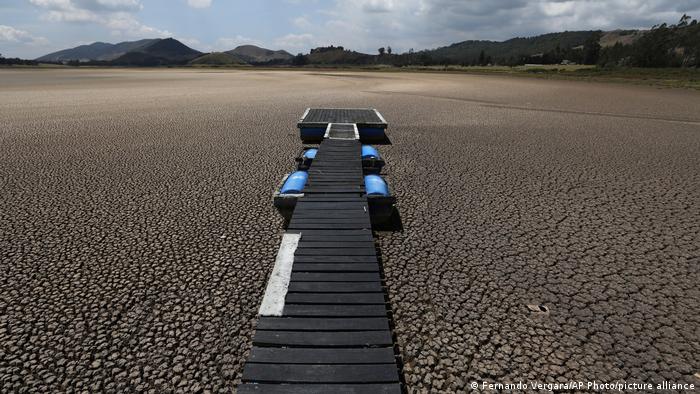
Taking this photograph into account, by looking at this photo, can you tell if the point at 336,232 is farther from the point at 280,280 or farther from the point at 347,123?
the point at 347,123

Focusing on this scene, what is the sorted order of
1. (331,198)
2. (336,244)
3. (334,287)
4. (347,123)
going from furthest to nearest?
(347,123)
(331,198)
(336,244)
(334,287)

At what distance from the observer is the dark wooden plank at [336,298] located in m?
4.64

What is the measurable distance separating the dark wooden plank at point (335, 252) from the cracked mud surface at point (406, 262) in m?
0.62

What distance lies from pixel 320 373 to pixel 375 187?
4974 mm

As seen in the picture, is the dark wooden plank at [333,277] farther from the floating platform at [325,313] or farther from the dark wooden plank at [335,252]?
the dark wooden plank at [335,252]

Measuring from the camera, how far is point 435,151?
45.2 feet

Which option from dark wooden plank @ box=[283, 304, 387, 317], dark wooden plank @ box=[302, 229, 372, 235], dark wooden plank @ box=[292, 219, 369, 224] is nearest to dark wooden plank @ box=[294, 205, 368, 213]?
dark wooden plank @ box=[292, 219, 369, 224]

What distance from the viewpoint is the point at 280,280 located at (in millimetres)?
5047

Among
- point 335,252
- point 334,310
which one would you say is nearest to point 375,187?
A: point 335,252

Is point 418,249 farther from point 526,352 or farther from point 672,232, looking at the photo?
point 672,232

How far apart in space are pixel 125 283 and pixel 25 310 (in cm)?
117

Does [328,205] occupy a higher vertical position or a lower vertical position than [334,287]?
higher

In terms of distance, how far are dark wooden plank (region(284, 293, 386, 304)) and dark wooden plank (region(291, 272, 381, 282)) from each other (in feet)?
1.02

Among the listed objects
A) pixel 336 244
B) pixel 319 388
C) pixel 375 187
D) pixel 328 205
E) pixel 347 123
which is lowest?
pixel 319 388
